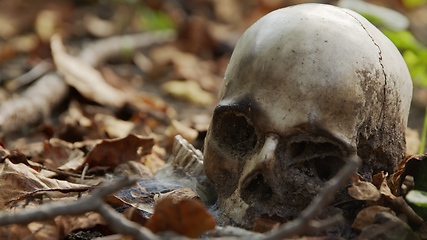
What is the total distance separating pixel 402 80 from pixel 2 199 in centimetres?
147

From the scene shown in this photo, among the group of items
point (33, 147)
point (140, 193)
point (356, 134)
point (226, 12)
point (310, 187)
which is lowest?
point (226, 12)

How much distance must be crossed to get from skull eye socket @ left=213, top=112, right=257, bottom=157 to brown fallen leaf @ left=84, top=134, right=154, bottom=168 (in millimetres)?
705

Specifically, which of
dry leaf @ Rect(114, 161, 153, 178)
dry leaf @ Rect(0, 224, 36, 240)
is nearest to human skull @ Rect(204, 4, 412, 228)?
dry leaf @ Rect(114, 161, 153, 178)

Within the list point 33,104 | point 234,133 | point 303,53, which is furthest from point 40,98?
point 303,53

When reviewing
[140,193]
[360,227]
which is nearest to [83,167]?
[140,193]

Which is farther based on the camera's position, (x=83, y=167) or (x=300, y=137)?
(x=83, y=167)

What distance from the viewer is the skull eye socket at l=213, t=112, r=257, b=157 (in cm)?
231

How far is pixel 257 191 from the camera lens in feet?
7.33

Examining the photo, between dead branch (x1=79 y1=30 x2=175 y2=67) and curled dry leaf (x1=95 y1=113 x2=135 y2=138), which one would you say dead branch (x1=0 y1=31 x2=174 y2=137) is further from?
curled dry leaf (x1=95 y1=113 x2=135 y2=138)

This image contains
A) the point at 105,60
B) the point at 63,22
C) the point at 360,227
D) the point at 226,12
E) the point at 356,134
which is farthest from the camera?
the point at 226,12

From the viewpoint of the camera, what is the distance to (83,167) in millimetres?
2834

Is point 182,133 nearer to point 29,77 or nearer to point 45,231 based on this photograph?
point 45,231

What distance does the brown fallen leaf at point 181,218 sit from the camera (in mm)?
1929

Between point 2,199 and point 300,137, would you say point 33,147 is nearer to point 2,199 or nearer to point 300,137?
point 2,199
